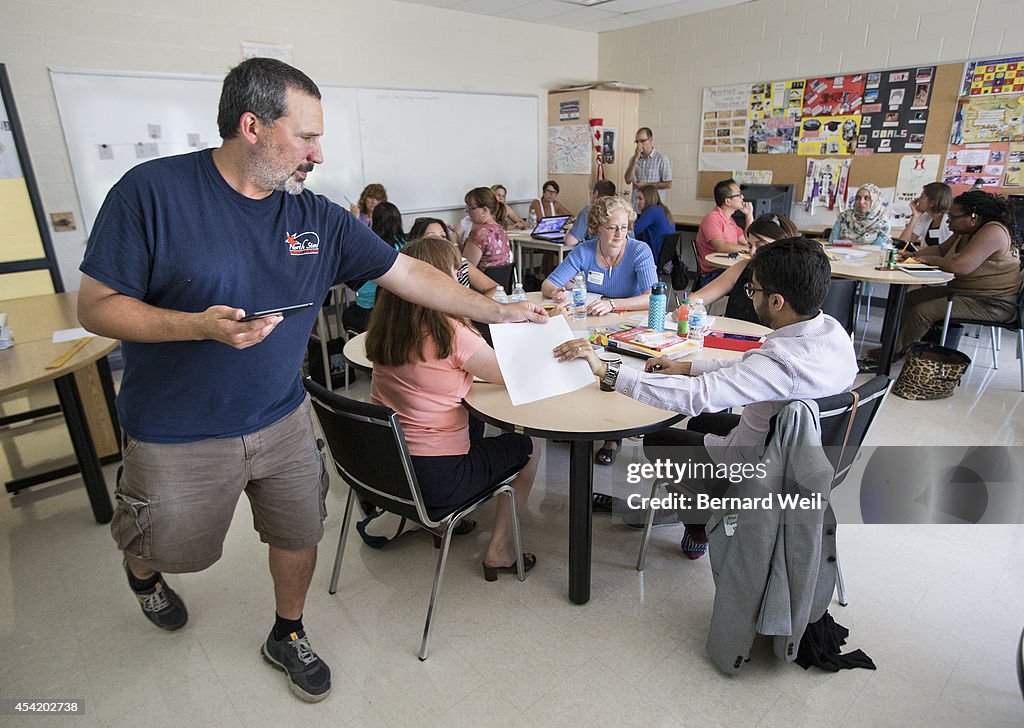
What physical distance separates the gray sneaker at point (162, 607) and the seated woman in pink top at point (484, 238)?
278 centimetres

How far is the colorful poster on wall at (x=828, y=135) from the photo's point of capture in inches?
222

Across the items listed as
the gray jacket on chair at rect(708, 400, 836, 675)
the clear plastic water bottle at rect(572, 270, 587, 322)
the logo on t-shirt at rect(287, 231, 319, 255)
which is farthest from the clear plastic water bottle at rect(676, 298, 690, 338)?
the logo on t-shirt at rect(287, 231, 319, 255)

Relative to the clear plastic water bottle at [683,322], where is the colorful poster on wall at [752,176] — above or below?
above

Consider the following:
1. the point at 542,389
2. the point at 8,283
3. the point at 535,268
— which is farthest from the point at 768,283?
the point at 535,268

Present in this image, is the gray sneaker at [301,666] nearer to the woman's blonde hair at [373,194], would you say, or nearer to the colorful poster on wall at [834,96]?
the woman's blonde hair at [373,194]

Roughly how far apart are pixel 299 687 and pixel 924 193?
5394 millimetres

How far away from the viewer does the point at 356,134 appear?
221 inches

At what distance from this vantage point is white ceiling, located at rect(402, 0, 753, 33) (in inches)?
228

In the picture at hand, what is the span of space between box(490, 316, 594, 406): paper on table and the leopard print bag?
2827 mm

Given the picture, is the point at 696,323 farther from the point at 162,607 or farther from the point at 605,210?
the point at 162,607

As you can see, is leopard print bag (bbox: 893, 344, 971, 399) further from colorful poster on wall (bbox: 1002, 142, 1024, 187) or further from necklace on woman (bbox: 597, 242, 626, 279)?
colorful poster on wall (bbox: 1002, 142, 1024, 187)

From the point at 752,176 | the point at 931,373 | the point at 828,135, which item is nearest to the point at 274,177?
the point at 931,373

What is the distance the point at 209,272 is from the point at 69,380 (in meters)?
1.40
